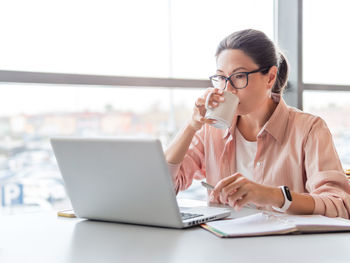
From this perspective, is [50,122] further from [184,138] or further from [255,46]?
[255,46]

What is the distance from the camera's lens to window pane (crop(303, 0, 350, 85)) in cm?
308

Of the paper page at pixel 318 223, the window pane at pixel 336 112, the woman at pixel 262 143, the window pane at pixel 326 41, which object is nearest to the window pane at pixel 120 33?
the window pane at pixel 326 41

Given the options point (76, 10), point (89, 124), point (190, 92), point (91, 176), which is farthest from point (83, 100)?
point (91, 176)

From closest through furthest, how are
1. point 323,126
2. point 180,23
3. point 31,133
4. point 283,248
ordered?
point 283,248 < point 323,126 < point 31,133 < point 180,23

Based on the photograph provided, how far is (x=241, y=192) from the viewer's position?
1153 mm

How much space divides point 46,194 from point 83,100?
0.56m

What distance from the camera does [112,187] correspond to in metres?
1.12

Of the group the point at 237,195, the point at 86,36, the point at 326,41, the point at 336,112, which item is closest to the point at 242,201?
the point at 237,195

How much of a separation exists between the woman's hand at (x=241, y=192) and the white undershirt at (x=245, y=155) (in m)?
0.48

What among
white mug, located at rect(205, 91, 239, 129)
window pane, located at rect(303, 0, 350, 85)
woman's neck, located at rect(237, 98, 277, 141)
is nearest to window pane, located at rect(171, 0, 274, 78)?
window pane, located at rect(303, 0, 350, 85)

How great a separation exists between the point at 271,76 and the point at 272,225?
75cm

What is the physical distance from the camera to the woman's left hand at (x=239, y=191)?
1.13 m

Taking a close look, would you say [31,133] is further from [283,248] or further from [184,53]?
[283,248]

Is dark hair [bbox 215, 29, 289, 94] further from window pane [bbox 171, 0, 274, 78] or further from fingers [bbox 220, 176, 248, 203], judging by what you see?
window pane [bbox 171, 0, 274, 78]
